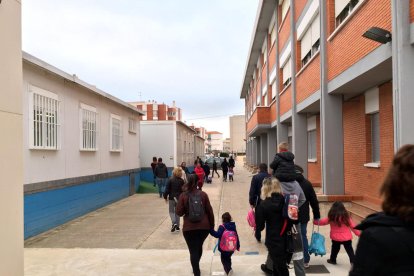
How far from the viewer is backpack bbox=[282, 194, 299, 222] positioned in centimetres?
530

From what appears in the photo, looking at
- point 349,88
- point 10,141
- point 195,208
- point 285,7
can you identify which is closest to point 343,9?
point 349,88

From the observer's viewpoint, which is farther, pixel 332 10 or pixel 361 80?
pixel 332 10

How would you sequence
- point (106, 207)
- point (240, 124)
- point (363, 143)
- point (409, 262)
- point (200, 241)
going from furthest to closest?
1. point (240, 124)
2. point (106, 207)
3. point (363, 143)
4. point (200, 241)
5. point (409, 262)

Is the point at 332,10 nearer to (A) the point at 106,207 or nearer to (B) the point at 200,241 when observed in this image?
(B) the point at 200,241

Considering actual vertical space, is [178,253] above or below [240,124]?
below

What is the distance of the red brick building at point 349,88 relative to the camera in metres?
7.03

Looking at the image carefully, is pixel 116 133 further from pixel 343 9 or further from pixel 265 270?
pixel 265 270

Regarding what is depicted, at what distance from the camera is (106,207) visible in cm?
1566

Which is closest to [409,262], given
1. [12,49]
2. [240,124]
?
[12,49]

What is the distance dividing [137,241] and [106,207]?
23.2ft

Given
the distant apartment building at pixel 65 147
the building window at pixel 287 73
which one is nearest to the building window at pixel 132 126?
the distant apartment building at pixel 65 147

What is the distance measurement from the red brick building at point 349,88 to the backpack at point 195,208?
146 inches

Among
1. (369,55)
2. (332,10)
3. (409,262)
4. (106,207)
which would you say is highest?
(332,10)

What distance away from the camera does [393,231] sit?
179cm
